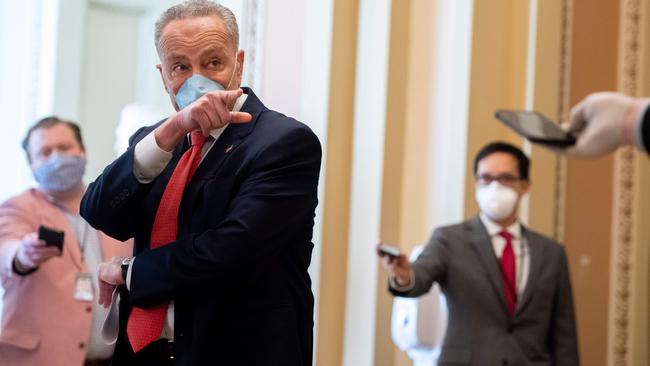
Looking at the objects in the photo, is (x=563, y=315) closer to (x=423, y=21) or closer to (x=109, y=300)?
(x=423, y=21)

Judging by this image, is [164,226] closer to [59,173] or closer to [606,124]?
[606,124]

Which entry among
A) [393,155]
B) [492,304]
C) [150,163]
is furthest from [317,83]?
[150,163]

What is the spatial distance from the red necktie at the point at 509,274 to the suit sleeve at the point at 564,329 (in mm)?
227

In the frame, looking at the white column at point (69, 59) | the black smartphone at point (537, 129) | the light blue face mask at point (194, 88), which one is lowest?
the black smartphone at point (537, 129)

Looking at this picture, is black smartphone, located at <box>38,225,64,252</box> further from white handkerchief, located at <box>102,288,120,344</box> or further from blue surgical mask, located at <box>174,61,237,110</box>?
blue surgical mask, located at <box>174,61,237,110</box>

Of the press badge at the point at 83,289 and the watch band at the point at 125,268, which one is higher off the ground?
the watch band at the point at 125,268

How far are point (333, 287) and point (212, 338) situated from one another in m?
3.06

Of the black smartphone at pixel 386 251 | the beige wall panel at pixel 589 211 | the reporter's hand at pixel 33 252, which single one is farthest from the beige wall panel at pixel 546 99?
the reporter's hand at pixel 33 252

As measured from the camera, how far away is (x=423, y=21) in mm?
6102

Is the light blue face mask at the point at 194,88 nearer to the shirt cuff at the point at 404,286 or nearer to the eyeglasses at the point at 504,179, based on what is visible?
the shirt cuff at the point at 404,286

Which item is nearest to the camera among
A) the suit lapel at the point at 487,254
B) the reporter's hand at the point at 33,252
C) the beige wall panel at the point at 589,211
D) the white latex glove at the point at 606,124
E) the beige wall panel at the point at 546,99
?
the white latex glove at the point at 606,124

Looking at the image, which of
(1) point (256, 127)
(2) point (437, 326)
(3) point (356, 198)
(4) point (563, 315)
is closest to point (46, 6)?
(3) point (356, 198)

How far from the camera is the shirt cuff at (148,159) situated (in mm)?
2896

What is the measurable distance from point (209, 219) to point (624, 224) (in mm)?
4362
